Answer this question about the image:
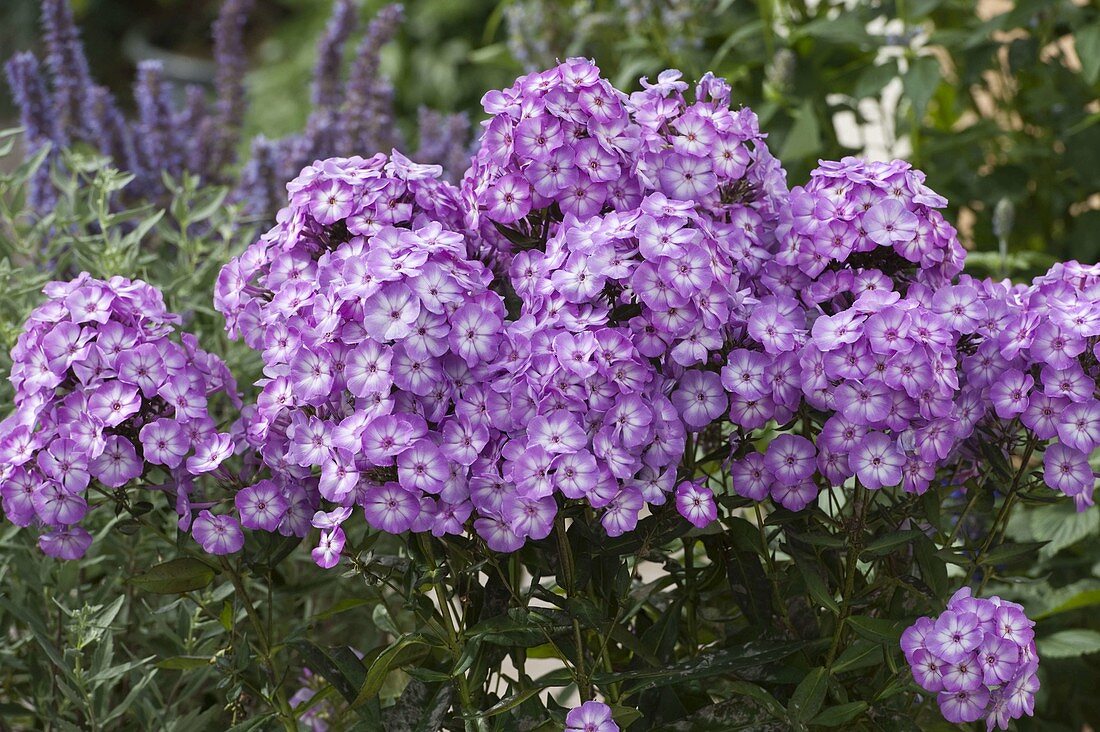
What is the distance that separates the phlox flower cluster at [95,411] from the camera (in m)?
0.83

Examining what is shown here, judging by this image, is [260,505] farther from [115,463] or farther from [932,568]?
[932,568]

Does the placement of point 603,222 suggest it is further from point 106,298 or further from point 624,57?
point 624,57

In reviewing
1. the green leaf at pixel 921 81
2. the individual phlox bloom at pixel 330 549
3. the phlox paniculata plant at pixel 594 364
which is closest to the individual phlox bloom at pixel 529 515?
the phlox paniculata plant at pixel 594 364

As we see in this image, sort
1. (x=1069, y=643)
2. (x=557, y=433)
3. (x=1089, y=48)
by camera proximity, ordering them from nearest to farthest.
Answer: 1. (x=557, y=433)
2. (x=1069, y=643)
3. (x=1089, y=48)

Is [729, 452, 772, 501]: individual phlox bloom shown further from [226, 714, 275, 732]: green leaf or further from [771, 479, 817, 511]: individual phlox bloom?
[226, 714, 275, 732]: green leaf

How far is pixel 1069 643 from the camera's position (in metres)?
1.30

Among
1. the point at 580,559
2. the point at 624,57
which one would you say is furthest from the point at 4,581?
the point at 624,57

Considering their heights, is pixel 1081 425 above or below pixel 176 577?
above

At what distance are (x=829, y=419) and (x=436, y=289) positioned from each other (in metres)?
0.27

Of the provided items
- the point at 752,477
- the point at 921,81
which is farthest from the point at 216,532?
the point at 921,81

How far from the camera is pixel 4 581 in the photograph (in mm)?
1127

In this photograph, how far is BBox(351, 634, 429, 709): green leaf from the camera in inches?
33.0

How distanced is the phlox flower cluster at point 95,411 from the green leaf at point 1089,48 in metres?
1.19

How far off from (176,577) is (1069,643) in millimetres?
896
